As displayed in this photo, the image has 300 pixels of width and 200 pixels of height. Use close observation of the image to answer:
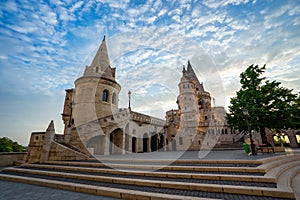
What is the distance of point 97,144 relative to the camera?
1648 cm

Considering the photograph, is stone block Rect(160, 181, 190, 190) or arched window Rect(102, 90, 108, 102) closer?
stone block Rect(160, 181, 190, 190)

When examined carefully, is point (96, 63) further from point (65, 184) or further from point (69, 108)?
point (65, 184)

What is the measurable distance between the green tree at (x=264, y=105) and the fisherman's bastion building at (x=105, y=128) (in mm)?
8080

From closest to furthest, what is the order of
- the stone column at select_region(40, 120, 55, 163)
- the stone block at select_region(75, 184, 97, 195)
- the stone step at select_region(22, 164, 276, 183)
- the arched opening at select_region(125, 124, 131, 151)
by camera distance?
the stone step at select_region(22, 164, 276, 183) → the stone block at select_region(75, 184, 97, 195) → the stone column at select_region(40, 120, 55, 163) → the arched opening at select_region(125, 124, 131, 151)

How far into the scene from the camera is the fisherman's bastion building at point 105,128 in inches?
490

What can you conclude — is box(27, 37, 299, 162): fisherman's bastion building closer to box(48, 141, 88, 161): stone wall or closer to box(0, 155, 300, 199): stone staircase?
box(48, 141, 88, 161): stone wall

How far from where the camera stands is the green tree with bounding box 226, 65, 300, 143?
15.4 metres

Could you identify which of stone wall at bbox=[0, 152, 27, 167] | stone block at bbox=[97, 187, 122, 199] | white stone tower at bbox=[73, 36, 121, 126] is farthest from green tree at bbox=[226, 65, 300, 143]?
stone wall at bbox=[0, 152, 27, 167]

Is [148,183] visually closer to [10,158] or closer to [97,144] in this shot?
[97,144]

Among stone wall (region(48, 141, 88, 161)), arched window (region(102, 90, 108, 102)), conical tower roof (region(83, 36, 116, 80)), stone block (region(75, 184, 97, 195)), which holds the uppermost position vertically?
conical tower roof (region(83, 36, 116, 80))

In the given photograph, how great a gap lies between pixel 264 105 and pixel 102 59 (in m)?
23.8

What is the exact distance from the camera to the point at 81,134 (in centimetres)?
1412

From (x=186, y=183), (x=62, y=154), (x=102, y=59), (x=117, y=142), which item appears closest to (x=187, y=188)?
(x=186, y=183)

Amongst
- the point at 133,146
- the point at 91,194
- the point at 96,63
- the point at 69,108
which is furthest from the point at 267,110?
the point at 69,108
